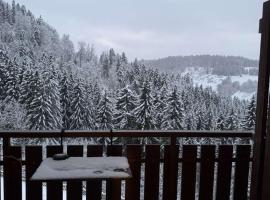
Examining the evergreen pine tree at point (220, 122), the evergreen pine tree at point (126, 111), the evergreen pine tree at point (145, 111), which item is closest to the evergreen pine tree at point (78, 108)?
the evergreen pine tree at point (126, 111)

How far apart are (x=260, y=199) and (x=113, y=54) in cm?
6064

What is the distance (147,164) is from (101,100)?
39.6 meters

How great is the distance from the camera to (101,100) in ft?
138

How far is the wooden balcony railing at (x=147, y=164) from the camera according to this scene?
8.12 feet

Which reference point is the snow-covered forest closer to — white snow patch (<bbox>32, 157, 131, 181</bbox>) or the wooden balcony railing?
the wooden balcony railing

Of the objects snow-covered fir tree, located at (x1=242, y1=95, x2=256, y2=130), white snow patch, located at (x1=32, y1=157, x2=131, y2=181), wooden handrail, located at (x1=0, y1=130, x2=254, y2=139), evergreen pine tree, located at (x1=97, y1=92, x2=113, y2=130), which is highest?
wooden handrail, located at (x1=0, y1=130, x2=254, y2=139)

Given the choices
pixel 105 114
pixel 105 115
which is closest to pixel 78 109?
pixel 105 114

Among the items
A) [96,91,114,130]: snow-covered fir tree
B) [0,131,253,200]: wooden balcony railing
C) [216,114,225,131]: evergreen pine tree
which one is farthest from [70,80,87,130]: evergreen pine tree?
[0,131,253,200]: wooden balcony railing

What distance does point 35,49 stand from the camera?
54.3 m

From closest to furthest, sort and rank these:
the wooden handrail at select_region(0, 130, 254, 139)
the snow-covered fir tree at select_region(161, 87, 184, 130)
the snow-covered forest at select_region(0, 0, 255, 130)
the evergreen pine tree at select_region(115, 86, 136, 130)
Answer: the wooden handrail at select_region(0, 130, 254, 139)
the snow-covered fir tree at select_region(161, 87, 184, 130)
the evergreen pine tree at select_region(115, 86, 136, 130)
the snow-covered forest at select_region(0, 0, 255, 130)

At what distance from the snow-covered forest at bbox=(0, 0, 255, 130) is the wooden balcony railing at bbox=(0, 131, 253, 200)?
27.7m

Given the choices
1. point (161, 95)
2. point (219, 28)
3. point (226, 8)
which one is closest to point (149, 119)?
point (161, 95)

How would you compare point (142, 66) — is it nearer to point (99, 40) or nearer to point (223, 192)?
point (99, 40)

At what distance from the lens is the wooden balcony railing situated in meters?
2.47
